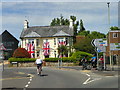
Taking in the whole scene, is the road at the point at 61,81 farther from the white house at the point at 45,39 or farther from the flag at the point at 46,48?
the flag at the point at 46,48

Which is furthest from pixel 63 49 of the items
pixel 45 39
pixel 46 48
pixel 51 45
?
pixel 45 39

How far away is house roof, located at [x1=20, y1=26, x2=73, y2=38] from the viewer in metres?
65.9

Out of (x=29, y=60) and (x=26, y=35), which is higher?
(x=26, y=35)

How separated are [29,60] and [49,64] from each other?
4.18m

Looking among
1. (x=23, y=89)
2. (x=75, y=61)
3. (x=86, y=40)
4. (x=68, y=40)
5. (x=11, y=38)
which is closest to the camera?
(x=23, y=89)

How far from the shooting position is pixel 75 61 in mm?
46719

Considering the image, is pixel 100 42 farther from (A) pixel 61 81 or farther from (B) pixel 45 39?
(B) pixel 45 39

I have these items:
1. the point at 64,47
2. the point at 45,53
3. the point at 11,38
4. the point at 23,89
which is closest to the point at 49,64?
the point at 64,47

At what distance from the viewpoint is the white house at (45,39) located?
6550 cm

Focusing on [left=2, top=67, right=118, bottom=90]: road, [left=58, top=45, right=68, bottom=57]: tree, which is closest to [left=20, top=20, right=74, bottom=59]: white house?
[left=58, top=45, right=68, bottom=57]: tree

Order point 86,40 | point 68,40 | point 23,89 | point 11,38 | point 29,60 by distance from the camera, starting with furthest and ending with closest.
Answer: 1. point 11,38
2. point 68,40
3. point 86,40
4. point 29,60
5. point 23,89

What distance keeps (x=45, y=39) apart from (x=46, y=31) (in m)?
2.22

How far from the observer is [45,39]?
68.1 metres

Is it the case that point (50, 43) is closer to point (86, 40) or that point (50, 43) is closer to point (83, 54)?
point (86, 40)
